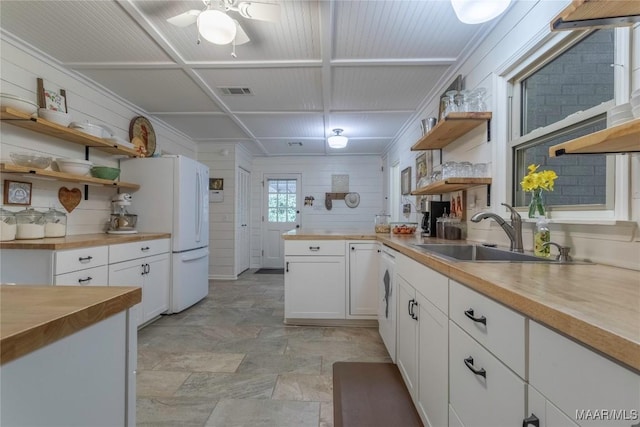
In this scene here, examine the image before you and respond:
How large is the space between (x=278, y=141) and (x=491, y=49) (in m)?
3.75

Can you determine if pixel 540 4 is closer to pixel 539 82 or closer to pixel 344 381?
pixel 539 82

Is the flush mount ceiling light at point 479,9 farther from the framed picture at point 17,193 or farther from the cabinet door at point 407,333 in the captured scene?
the framed picture at point 17,193

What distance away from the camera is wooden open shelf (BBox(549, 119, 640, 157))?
0.79 meters

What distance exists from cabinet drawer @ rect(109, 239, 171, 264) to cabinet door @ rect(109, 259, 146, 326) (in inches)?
2.1

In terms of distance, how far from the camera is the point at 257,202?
21.5 ft

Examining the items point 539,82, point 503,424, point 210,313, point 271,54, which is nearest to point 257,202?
point 210,313

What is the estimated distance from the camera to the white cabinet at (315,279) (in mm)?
3027

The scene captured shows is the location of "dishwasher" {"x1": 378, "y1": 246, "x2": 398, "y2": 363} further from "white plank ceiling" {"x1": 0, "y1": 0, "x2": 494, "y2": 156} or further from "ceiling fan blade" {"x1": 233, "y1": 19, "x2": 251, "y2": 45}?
"ceiling fan blade" {"x1": 233, "y1": 19, "x2": 251, "y2": 45}

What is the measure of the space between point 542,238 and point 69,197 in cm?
375

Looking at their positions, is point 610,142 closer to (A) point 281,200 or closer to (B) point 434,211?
(B) point 434,211

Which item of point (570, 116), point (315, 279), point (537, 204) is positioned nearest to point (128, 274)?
point (315, 279)

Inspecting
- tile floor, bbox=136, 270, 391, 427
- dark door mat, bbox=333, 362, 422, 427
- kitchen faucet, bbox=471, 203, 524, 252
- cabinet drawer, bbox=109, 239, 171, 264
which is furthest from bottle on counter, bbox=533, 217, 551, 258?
cabinet drawer, bbox=109, 239, 171, 264

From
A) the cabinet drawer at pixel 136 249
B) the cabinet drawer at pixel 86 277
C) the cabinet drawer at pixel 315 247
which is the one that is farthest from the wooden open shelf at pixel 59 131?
the cabinet drawer at pixel 315 247

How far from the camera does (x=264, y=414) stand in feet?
5.63
